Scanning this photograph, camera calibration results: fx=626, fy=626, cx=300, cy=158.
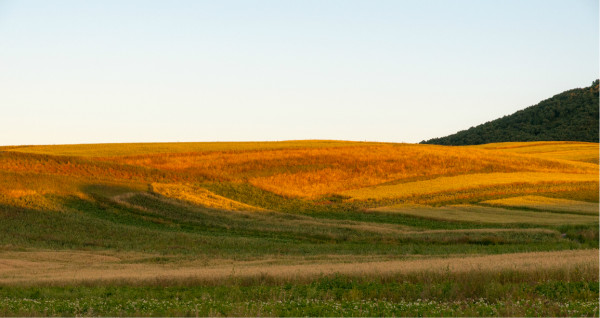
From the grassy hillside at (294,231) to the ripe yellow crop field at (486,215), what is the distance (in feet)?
0.68

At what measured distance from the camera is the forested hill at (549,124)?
130m

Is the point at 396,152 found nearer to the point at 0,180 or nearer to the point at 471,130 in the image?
the point at 0,180

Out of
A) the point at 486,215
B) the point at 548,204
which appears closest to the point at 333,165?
the point at 486,215

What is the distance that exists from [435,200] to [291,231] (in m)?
15.9

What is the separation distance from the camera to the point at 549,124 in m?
138

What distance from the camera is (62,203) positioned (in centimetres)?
3934

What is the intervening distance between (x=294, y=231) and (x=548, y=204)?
2052cm

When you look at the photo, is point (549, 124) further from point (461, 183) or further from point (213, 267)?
point (213, 267)

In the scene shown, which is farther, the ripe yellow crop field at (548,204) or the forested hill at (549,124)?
the forested hill at (549,124)

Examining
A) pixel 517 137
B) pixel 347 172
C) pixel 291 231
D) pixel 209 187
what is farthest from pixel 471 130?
pixel 291 231

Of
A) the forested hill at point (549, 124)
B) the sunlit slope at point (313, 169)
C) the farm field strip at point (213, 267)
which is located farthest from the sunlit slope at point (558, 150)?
the farm field strip at point (213, 267)

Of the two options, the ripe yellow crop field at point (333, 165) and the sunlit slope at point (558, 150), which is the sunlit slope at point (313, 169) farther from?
the sunlit slope at point (558, 150)

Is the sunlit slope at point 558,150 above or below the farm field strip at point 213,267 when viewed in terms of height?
above

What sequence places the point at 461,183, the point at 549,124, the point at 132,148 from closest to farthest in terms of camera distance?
the point at 461,183, the point at 132,148, the point at 549,124
